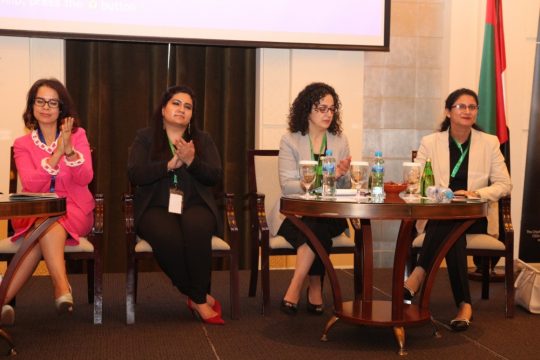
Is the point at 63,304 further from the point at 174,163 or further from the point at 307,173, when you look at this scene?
the point at 307,173

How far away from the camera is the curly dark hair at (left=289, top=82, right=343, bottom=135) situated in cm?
399

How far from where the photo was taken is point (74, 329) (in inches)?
131

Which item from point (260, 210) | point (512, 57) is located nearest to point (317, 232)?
point (260, 210)

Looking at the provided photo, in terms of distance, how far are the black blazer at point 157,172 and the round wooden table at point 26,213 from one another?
564mm

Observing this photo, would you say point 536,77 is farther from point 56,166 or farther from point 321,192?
point 56,166

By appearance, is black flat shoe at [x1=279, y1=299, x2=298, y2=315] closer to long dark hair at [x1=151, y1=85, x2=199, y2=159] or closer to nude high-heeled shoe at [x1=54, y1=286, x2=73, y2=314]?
long dark hair at [x1=151, y1=85, x2=199, y2=159]

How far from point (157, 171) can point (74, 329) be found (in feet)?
2.78

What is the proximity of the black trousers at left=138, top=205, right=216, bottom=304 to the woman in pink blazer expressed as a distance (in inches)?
13.5

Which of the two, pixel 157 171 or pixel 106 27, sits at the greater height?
pixel 106 27

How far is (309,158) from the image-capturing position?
155 inches

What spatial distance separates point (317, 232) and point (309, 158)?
1.66 ft

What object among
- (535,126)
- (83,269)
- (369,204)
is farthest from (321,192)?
(535,126)

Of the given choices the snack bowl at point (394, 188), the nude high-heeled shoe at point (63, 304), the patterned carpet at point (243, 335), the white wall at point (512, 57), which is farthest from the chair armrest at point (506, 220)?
the nude high-heeled shoe at point (63, 304)

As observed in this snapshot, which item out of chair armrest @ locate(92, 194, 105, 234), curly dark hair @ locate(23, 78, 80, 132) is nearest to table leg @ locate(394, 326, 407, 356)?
chair armrest @ locate(92, 194, 105, 234)
